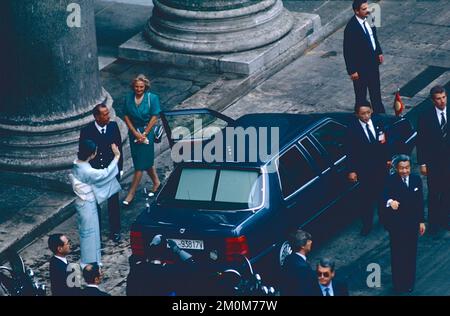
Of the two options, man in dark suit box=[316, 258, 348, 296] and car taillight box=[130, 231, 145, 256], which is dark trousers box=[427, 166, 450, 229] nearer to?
man in dark suit box=[316, 258, 348, 296]

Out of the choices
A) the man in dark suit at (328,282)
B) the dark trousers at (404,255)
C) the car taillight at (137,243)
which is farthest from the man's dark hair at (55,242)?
the dark trousers at (404,255)

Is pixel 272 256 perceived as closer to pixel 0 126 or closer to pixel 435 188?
pixel 435 188

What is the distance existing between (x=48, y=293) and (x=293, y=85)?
6.94 meters

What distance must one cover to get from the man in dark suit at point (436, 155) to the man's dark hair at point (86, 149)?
3855 millimetres

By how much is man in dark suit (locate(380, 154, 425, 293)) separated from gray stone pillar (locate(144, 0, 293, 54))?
7128 millimetres

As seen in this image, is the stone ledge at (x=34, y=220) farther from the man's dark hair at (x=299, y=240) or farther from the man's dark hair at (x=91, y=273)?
the man's dark hair at (x=299, y=240)

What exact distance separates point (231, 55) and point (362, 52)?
346cm

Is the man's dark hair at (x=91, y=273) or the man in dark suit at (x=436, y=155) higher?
the man's dark hair at (x=91, y=273)

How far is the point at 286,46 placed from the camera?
74.0 ft

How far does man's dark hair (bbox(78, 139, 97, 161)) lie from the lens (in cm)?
1584

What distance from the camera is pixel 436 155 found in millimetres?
16625

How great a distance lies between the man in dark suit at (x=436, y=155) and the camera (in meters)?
16.5

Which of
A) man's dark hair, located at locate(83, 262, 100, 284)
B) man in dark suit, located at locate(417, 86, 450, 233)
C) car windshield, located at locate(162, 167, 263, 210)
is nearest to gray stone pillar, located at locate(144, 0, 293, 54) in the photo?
man in dark suit, located at locate(417, 86, 450, 233)

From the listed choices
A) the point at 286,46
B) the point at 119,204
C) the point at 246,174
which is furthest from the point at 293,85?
the point at 246,174
